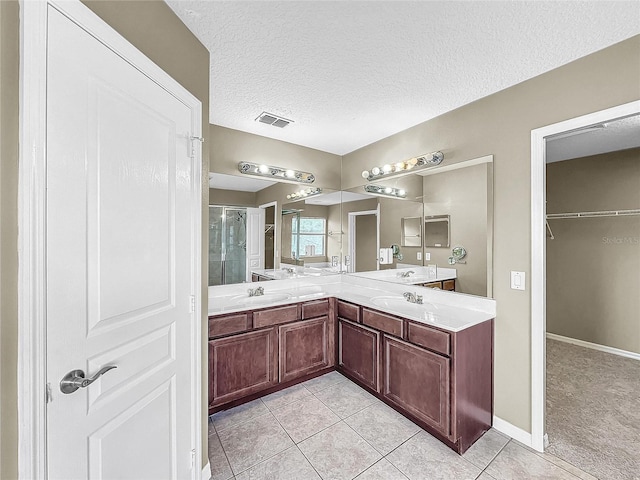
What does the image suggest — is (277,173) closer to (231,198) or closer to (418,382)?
(231,198)

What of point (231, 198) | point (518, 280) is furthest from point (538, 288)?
point (231, 198)

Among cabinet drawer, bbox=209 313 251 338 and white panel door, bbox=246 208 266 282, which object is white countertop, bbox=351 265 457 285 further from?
cabinet drawer, bbox=209 313 251 338

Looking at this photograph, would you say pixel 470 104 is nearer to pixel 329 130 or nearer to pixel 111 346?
pixel 329 130

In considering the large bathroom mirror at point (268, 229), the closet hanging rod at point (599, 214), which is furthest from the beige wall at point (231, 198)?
Answer: the closet hanging rod at point (599, 214)

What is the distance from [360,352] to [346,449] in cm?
81

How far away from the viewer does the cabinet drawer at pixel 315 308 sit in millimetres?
2615

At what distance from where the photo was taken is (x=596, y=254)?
344 cm

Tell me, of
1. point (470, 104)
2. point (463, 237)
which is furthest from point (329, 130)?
point (463, 237)

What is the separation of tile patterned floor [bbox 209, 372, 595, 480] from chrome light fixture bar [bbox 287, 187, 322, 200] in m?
2.04

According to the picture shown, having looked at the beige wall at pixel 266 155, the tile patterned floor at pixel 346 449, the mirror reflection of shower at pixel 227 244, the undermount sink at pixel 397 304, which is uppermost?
the beige wall at pixel 266 155

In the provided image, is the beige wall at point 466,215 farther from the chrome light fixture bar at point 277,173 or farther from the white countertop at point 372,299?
the chrome light fixture bar at point 277,173

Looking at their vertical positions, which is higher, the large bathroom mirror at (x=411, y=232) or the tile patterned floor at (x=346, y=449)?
the large bathroom mirror at (x=411, y=232)

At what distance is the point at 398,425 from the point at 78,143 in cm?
250

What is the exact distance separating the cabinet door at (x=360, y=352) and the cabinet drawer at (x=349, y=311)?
6 centimetres
